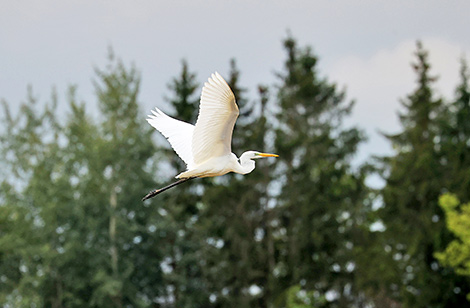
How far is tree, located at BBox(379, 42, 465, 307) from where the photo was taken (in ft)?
71.7

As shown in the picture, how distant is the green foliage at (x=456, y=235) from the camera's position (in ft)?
67.4

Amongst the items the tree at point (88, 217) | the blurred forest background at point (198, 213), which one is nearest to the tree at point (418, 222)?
the blurred forest background at point (198, 213)

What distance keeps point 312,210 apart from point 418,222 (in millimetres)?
3481

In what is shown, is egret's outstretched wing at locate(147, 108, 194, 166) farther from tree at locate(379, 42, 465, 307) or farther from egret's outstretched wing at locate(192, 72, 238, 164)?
tree at locate(379, 42, 465, 307)

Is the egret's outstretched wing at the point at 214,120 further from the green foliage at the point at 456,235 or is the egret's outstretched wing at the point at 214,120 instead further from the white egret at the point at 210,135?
the green foliage at the point at 456,235

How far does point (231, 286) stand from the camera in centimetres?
2531

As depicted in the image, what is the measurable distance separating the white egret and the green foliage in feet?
38.3

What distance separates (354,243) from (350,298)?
5.55ft

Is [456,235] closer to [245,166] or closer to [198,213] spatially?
[198,213]

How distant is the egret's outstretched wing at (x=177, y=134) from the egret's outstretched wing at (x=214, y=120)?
58 cm

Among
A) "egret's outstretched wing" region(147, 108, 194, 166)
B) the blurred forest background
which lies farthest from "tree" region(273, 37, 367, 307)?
"egret's outstretched wing" region(147, 108, 194, 166)

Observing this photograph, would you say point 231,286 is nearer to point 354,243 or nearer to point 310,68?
point 354,243

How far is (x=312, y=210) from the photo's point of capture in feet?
82.2

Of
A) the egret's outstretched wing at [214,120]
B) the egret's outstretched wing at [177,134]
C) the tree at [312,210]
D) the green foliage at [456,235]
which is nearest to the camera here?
the egret's outstretched wing at [214,120]
